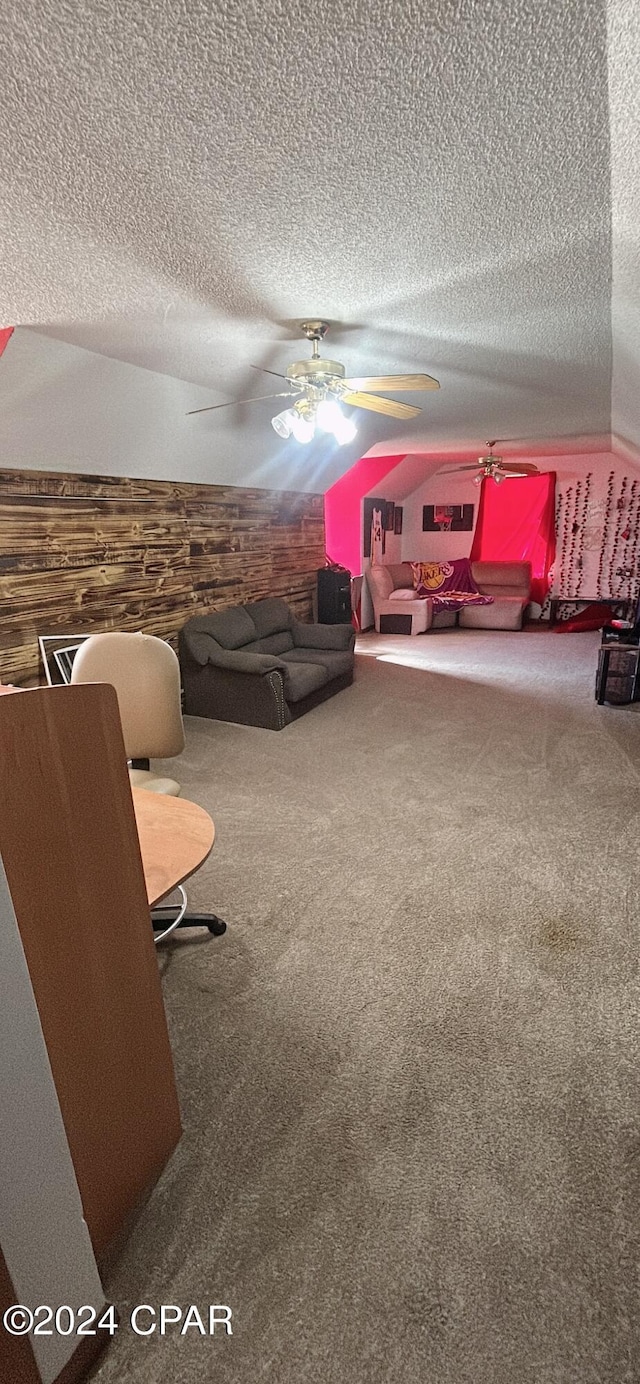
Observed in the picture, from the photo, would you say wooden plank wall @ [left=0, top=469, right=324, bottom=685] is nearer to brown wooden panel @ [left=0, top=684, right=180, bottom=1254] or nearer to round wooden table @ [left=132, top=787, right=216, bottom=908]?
round wooden table @ [left=132, top=787, right=216, bottom=908]

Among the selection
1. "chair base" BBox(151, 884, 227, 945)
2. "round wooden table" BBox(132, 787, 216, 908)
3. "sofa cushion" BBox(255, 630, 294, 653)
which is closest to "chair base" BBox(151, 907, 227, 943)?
"chair base" BBox(151, 884, 227, 945)

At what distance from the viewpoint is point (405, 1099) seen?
1.64m

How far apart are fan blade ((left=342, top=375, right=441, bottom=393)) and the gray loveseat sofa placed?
83.3 inches

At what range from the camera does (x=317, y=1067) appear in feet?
5.71

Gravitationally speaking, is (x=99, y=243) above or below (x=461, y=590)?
above

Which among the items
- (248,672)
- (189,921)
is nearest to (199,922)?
(189,921)

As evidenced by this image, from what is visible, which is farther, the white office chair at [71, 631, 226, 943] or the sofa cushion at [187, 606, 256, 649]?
the sofa cushion at [187, 606, 256, 649]

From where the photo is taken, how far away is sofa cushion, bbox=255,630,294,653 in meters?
5.37

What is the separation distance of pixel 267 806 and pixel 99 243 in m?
2.46

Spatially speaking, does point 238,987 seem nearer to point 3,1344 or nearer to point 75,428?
point 3,1344

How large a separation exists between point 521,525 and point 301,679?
19.1 ft

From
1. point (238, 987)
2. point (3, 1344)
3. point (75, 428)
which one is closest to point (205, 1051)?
point (238, 987)

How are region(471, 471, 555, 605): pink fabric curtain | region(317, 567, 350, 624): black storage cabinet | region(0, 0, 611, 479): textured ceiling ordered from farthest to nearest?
region(471, 471, 555, 605): pink fabric curtain < region(317, 567, 350, 624): black storage cabinet < region(0, 0, 611, 479): textured ceiling

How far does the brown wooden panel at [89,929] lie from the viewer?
1.02 metres
